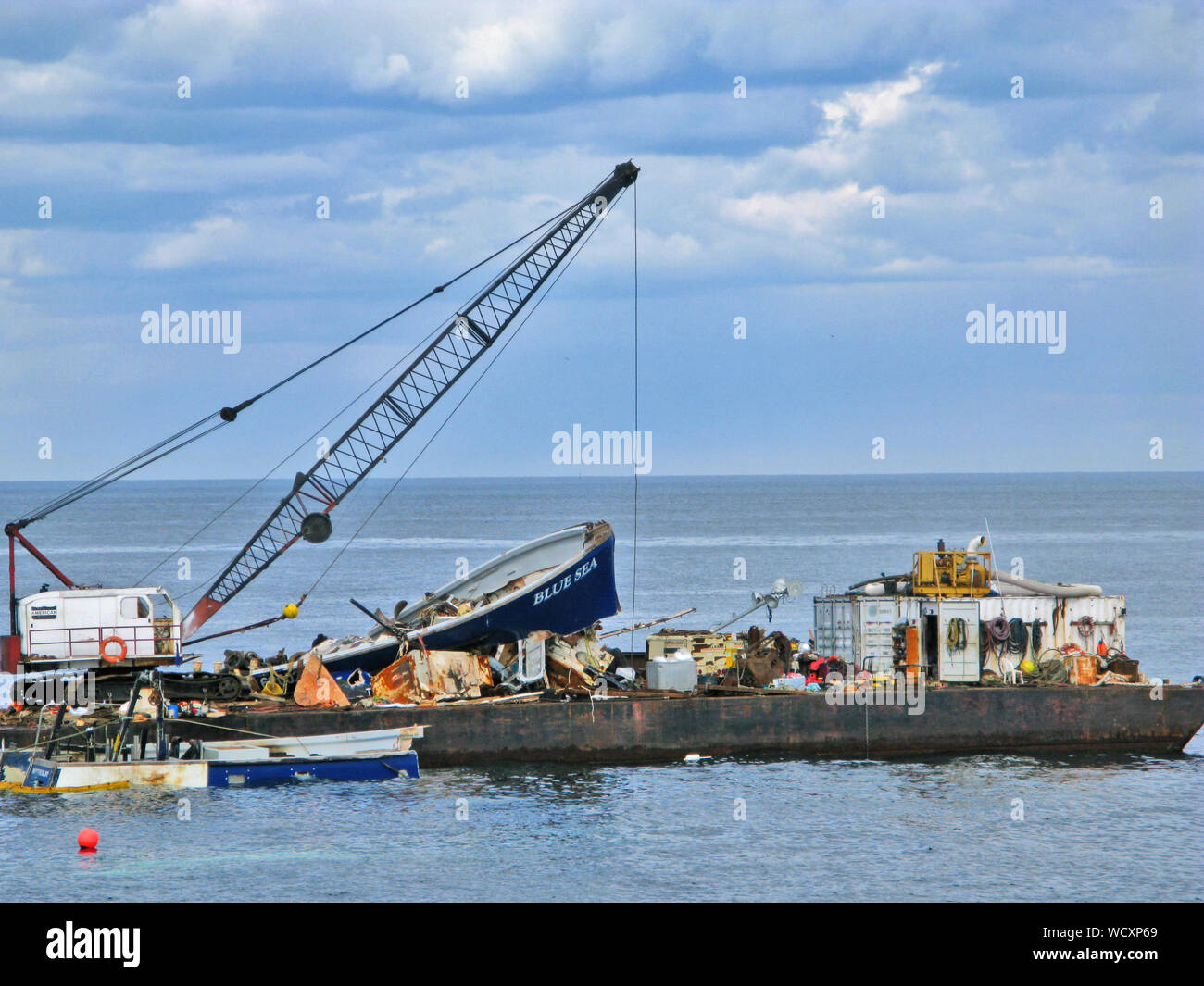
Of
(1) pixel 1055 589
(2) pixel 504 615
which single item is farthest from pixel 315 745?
(1) pixel 1055 589

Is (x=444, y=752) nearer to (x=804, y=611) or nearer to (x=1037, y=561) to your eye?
(x=804, y=611)

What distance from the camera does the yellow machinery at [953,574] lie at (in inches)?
1630

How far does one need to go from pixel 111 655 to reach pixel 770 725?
19433mm

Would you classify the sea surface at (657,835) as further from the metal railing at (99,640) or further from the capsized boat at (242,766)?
the metal railing at (99,640)

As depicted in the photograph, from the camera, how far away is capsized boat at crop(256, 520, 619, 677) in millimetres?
42531

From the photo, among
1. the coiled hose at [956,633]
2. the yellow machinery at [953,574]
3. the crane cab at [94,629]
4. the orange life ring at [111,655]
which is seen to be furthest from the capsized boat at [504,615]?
the coiled hose at [956,633]

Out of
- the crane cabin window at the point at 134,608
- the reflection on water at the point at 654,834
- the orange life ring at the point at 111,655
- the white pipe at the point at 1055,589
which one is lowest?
the reflection on water at the point at 654,834

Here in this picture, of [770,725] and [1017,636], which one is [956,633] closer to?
[1017,636]

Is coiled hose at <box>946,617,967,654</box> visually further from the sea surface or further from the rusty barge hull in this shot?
the sea surface

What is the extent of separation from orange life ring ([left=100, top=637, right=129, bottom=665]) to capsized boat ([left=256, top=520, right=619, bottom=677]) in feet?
13.8

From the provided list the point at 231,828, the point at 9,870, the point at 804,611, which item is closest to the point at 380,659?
the point at 231,828

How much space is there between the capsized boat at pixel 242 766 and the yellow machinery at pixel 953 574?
15.6 m
